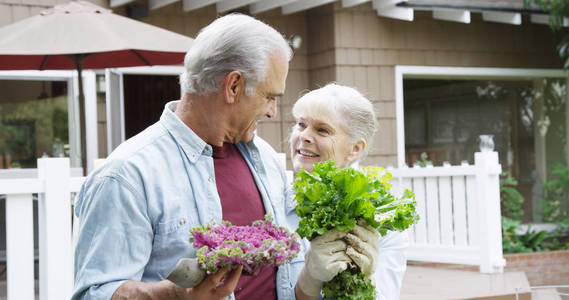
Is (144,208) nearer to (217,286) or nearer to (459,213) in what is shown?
(217,286)

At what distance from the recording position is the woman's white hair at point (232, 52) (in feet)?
5.38

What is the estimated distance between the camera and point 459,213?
6.33 metres

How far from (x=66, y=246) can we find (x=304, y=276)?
1.89 meters

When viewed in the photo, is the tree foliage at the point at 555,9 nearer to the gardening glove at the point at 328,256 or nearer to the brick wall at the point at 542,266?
the brick wall at the point at 542,266

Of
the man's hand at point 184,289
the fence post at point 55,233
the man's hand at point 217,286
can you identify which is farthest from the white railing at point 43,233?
the man's hand at point 217,286

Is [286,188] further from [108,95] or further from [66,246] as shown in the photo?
[108,95]

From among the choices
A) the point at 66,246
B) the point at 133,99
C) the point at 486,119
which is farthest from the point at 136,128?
the point at 66,246

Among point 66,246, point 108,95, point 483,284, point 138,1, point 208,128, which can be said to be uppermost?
point 138,1

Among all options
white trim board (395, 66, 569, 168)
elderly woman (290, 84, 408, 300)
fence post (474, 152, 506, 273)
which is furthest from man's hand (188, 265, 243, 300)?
white trim board (395, 66, 569, 168)

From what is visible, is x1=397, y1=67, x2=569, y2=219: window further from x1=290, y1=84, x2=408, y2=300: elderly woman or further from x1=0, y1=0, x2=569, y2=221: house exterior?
x1=290, y1=84, x2=408, y2=300: elderly woman

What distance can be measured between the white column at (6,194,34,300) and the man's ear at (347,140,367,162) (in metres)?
1.59

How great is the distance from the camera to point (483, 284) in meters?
5.42

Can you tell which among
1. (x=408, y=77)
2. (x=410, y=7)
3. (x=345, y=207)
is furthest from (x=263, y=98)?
(x=408, y=77)

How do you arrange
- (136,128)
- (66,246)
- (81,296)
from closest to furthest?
(81,296), (66,246), (136,128)
